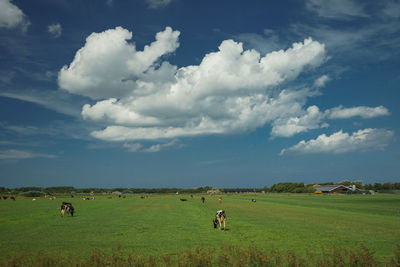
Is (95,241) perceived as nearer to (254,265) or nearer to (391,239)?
(254,265)

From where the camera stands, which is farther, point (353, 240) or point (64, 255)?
point (353, 240)

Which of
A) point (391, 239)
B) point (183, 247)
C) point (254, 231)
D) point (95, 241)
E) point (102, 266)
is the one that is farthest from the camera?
point (254, 231)

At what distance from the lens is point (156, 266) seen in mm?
13258

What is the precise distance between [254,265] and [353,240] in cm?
1022

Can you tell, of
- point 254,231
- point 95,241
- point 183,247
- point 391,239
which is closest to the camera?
point 183,247

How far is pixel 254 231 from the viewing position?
24.1 metres

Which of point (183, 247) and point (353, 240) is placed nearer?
point (183, 247)

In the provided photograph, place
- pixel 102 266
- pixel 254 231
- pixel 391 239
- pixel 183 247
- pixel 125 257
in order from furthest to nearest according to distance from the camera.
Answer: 1. pixel 254 231
2. pixel 391 239
3. pixel 183 247
4. pixel 125 257
5. pixel 102 266

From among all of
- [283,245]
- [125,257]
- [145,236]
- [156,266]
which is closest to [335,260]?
[283,245]

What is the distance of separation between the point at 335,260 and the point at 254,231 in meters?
10.9

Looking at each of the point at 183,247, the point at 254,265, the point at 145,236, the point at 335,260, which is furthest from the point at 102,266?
the point at 335,260

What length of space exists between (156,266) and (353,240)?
→ 13.9 m

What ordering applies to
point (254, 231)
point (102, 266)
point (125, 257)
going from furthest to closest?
point (254, 231), point (125, 257), point (102, 266)

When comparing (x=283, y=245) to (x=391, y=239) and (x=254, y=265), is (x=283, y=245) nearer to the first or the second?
(x=254, y=265)
